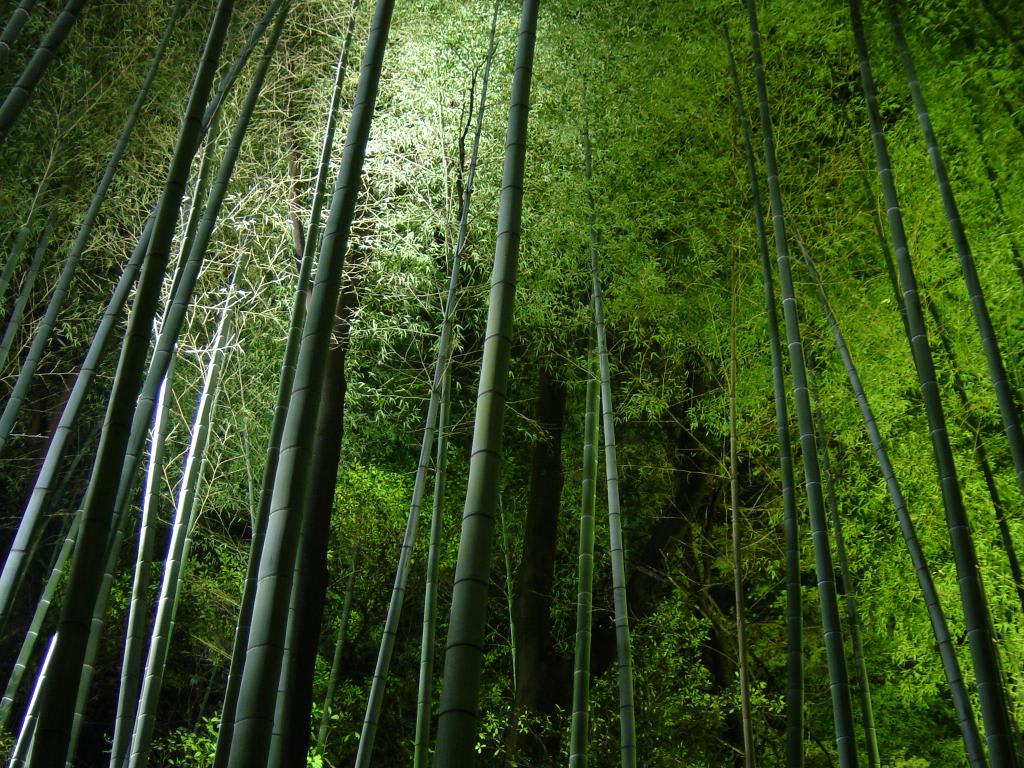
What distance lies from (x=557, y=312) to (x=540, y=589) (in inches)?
88.2

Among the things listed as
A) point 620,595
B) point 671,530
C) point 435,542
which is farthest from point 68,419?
point 671,530

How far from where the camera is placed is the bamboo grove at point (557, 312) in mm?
3211

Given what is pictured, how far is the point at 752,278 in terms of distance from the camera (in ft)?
20.8

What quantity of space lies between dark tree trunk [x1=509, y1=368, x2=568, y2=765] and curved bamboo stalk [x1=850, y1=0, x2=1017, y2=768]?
4439 mm

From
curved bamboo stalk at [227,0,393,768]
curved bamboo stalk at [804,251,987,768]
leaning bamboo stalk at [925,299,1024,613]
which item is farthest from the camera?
leaning bamboo stalk at [925,299,1024,613]

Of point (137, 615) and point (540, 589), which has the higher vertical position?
point (540, 589)

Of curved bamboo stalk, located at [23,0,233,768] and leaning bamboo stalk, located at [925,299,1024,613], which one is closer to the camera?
curved bamboo stalk, located at [23,0,233,768]

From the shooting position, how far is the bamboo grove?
321cm

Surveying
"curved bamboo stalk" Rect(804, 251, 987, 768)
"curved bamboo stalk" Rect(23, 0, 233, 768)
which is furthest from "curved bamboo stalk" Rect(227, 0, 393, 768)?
"curved bamboo stalk" Rect(804, 251, 987, 768)

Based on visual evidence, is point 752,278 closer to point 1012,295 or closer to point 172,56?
point 1012,295

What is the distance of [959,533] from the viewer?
258 centimetres

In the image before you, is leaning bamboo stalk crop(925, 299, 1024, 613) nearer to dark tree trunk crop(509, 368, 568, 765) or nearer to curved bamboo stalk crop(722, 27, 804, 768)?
curved bamboo stalk crop(722, 27, 804, 768)

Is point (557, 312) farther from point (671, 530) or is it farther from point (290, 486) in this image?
point (290, 486)

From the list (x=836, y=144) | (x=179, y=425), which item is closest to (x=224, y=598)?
(x=179, y=425)
